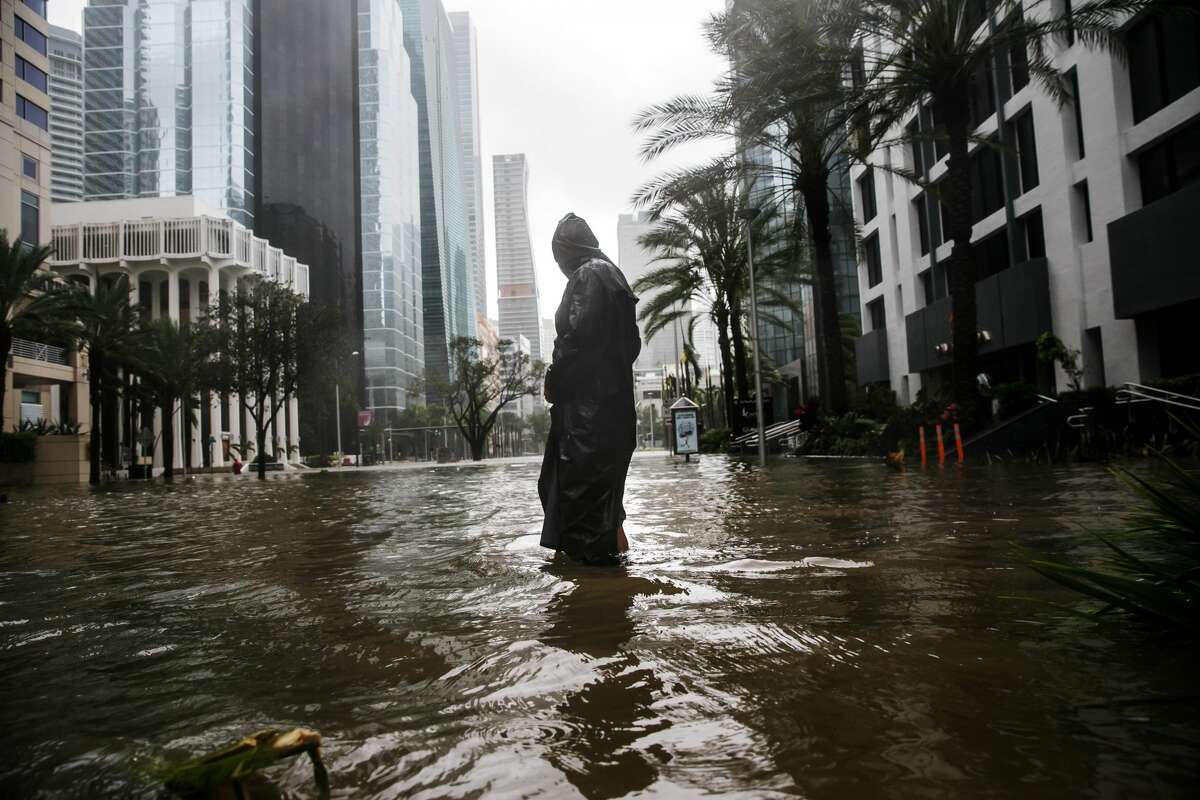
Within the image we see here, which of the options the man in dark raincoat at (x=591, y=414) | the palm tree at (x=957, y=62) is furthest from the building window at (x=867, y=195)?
the man in dark raincoat at (x=591, y=414)

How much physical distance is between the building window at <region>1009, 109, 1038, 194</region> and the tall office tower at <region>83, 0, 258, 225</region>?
79658 millimetres

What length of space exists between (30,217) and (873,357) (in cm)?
4475

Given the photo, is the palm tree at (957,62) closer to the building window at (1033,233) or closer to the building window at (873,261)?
the building window at (1033,233)

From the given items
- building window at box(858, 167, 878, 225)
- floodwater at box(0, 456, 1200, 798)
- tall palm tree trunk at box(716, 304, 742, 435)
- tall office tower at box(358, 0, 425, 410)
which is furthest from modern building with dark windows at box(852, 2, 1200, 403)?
tall office tower at box(358, 0, 425, 410)

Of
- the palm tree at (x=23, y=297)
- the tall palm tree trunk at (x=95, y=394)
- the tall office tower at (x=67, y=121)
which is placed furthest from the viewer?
the tall office tower at (x=67, y=121)

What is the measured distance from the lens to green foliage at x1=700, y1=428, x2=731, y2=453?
39.7 meters

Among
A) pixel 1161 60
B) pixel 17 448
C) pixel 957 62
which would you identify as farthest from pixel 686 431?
pixel 17 448

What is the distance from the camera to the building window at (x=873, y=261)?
118 ft

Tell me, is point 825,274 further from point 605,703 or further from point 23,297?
point 23,297

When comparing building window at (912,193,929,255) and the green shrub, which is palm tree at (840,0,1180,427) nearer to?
building window at (912,193,929,255)

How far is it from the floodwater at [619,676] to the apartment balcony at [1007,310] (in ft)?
62.2

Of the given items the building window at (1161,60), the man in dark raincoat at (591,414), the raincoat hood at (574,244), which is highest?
the building window at (1161,60)

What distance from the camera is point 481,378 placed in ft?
174

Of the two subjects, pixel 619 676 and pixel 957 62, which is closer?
pixel 619 676
